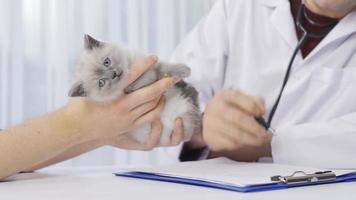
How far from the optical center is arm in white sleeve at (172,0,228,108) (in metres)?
1.23

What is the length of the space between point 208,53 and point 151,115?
47 centimetres

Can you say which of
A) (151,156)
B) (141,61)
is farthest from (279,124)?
(151,156)

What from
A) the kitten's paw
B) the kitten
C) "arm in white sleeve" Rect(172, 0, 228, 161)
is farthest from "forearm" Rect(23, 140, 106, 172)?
"arm in white sleeve" Rect(172, 0, 228, 161)

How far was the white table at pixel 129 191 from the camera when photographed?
0.59m

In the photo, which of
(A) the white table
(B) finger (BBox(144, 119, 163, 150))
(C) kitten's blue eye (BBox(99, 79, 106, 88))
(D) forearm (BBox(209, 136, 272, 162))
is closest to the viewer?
(A) the white table

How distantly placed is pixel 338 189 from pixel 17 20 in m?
1.72

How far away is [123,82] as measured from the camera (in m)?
0.80

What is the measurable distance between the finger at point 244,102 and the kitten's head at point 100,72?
8.3 inches

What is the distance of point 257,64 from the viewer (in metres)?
1.21

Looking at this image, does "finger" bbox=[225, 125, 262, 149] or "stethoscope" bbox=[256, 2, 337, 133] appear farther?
"stethoscope" bbox=[256, 2, 337, 133]

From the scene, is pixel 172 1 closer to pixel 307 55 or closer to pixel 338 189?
pixel 307 55

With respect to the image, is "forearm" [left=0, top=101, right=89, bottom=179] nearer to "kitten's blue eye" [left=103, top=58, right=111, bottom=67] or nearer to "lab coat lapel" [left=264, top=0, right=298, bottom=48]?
"kitten's blue eye" [left=103, top=58, right=111, bottom=67]

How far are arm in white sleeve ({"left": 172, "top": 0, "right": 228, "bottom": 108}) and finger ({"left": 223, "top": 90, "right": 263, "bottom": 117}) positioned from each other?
27 centimetres

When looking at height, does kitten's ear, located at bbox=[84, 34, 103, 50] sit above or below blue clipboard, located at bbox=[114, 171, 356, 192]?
above
